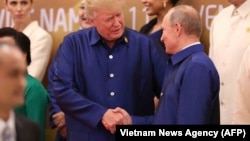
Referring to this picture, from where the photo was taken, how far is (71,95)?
3680 millimetres

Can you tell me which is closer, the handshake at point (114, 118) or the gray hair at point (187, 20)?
the gray hair at point (187, 20)

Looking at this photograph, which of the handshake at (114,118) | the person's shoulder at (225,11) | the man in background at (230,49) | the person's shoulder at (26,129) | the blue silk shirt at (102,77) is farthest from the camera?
the person's shoulder at (225,11)

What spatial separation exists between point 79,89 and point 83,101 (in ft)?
0.34

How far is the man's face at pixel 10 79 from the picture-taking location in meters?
2.07

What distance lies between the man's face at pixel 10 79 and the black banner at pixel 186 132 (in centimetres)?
126

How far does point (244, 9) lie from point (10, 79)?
2.40m

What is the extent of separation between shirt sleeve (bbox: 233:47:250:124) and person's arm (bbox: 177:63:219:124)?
1.53 feet

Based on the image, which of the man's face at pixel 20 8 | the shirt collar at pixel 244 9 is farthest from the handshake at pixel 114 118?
the man's face at pixel 20 8

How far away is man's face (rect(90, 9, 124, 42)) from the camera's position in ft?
12.3

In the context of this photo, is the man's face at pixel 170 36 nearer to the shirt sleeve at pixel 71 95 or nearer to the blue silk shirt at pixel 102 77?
the blue silk shirt at pixel 102 77

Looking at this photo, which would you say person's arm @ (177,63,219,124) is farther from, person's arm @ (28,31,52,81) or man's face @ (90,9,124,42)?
person's arm @ (28,31,52,81)

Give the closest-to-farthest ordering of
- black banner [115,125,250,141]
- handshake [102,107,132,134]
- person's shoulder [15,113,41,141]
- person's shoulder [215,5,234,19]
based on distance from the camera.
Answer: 1. person's shoulder [15,113,41,141]
2. black banner [115,125,250,141]
3. handshake [102,107,132,134]
4. person's shoulder [215,5,234,19]


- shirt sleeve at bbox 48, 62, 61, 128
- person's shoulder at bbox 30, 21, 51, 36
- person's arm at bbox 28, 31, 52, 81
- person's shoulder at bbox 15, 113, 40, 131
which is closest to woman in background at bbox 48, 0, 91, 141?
shirt sleeve at bbox 48, 62, 61, 128

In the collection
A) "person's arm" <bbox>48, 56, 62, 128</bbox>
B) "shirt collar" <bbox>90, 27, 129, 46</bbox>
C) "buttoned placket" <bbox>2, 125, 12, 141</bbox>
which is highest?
"buttoned placket" <bbox>2, 125, 12, 141</bbox>
